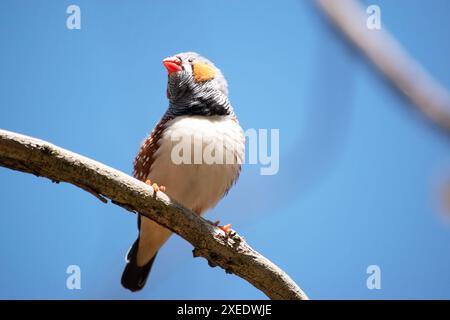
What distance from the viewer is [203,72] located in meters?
6.05

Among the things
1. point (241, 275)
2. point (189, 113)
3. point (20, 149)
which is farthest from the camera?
point (189, 113)

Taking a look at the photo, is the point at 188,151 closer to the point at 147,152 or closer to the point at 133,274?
the point at 147,152

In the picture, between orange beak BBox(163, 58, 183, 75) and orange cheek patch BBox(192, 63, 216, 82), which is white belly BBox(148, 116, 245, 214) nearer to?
orange cheek patch BBox(192, 63, 216, 82)

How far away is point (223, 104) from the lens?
225 inches

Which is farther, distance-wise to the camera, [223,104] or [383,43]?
[223,104]

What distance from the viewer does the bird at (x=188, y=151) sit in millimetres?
5207

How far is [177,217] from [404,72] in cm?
340

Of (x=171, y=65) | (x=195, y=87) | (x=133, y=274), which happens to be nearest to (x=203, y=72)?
(x=195, y=87)

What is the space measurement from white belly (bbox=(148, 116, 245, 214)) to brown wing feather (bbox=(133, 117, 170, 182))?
8 cm

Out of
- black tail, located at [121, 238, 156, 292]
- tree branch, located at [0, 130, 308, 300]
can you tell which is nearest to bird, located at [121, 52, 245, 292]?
black tail, located at [121, 238, 156, 292]
